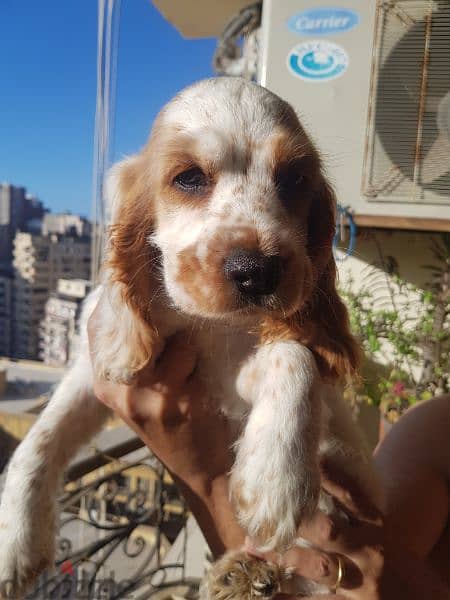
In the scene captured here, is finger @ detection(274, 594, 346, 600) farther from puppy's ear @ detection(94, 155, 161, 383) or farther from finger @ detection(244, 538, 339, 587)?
puppy's ear @ detection(94, 155, 161, 383)

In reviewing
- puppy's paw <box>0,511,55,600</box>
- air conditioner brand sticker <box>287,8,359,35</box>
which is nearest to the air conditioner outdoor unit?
air conditioner brand sticker <box>287,8,359,35</box>

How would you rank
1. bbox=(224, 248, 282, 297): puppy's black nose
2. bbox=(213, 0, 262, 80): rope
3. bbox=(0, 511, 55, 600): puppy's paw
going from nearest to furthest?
1. bbox=(224, 248, 282, 297): puppy's black nose
2. bbox=(0, 511, 55, 600): puppy's paw
3. bbox=(213, 0, 262, 80): rope

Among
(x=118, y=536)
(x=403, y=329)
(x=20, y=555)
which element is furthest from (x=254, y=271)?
(x=403, y=329)

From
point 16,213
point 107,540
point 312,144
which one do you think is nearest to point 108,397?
point 312,144

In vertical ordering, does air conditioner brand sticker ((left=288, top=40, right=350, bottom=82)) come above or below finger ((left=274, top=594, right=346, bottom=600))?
above

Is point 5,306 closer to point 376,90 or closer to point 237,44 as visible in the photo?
point 237,44

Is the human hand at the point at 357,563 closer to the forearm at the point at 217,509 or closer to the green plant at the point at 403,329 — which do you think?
the forearm at the point at 217,509

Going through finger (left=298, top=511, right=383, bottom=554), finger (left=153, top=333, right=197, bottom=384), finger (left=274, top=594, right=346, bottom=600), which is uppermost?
finger (left=153, top=333, right=197, bottom=384)
